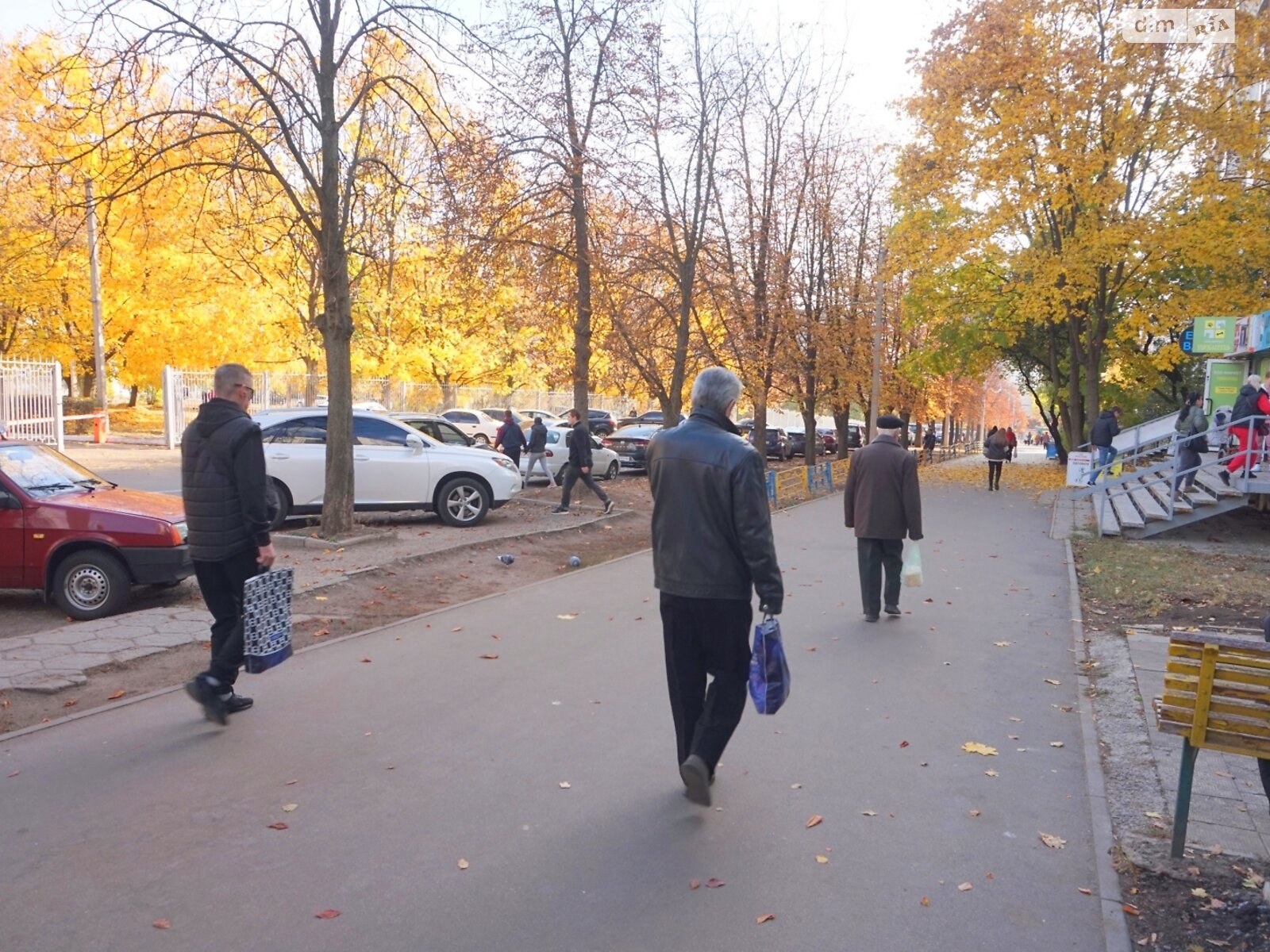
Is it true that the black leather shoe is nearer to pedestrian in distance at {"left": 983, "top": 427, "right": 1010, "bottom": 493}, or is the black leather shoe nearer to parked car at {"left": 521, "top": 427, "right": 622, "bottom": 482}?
parked car at {"left": 521, "top": 427, "right": 622, "bottom": 482}

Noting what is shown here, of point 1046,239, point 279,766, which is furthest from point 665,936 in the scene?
point 1046,239

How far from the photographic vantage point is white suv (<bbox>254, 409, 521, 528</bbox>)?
13.5 metres

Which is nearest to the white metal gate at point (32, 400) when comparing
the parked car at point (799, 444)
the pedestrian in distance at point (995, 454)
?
the pedestrian in distance at point (995, 454)

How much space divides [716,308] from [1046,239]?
11.9m

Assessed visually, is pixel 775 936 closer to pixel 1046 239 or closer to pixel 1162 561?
pixel 1162 561

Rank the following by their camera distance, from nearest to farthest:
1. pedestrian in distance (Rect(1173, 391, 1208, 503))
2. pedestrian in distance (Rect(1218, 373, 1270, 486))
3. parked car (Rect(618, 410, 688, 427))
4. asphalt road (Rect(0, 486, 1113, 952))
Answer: asphalt road (Rect(0, 486, 1113, 952)), pedestrian in distance (Rect(1218, 373, 1270, 486)), pedestrian in distance (Rect(1173, 391, 1208, 503)), parked car (Rect(618, 410, 688, 427))

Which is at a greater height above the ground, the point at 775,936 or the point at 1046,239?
the point at 1046,239

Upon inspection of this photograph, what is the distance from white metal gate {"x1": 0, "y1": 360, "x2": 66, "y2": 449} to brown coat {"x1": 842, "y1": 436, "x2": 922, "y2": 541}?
19900 mm

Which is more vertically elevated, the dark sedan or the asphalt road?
the dark sedan

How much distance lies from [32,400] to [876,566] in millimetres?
21748

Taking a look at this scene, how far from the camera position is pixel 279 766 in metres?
4.88

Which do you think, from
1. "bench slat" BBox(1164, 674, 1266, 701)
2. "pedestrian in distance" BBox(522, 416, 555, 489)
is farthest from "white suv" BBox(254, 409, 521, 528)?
"bench slat" BBox(1164, 674, 1266, 701)

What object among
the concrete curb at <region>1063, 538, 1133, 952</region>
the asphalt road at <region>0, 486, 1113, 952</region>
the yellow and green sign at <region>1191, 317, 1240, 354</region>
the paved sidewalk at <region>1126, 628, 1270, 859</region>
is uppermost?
the yellow and green sign at <region>1191, 317, 1240, 354</region>

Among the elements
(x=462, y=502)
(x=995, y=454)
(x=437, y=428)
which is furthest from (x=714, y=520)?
(x=995, y=454)
